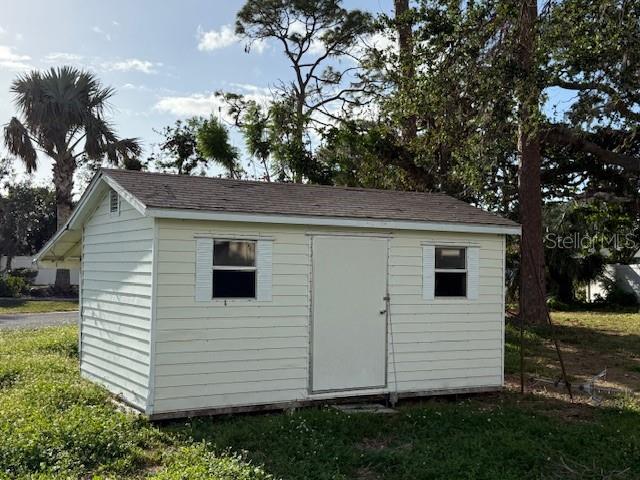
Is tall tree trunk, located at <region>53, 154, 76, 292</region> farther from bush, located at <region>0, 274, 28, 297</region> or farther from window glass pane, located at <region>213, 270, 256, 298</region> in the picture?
window glass pane, located at <region>213, 270, 256, 298</region>

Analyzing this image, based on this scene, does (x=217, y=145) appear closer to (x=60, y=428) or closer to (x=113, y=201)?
(x=113, y=201)

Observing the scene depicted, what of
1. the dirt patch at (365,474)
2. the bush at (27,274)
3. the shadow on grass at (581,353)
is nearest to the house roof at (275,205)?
the shadow on grass at (581,353)

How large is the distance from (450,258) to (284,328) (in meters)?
2.75

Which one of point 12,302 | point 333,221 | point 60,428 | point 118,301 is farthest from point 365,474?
point 12,302

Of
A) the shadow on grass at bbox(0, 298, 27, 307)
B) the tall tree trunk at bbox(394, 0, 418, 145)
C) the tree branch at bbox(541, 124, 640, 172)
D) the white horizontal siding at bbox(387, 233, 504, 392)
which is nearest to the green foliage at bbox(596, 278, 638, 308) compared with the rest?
the tree branch at bbox(541, 124, 640, 172)

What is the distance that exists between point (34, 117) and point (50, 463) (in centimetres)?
2038

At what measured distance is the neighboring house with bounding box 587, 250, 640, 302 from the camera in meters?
24.5

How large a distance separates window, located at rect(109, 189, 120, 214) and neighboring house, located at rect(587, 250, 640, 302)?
2191cm

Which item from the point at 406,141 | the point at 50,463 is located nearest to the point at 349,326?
the point at 50,463

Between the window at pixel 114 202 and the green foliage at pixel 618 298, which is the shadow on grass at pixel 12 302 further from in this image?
the green foliage at pixel 618 298

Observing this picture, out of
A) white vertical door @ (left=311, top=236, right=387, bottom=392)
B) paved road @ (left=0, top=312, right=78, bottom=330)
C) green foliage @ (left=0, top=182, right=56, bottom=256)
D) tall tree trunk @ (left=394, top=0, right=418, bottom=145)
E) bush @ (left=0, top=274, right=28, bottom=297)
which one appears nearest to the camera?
white vertical door @ (left=311, top=236, right=387, bottom=392)

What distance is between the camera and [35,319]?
62.2ft

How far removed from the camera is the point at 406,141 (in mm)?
17406

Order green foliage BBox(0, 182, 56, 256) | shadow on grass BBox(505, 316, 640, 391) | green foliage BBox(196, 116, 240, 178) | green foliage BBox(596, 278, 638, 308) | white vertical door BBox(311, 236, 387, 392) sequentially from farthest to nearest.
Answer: green foliage BBox(0, 182, 56, 256)
green foliage BBox(596, 278, 638, 308)
green foliage BBox(196, 116, 240, 178)
shadow on grass BBox(505, 316, 640, 391)
white vertical door BBox(311, 236, 387, 392)
